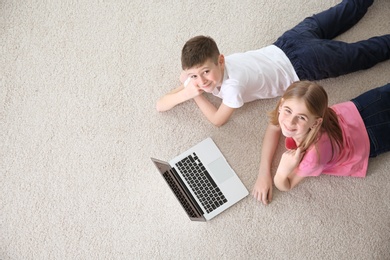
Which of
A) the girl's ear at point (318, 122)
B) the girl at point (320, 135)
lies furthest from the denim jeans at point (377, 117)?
the girl's ear at point (318, 122)

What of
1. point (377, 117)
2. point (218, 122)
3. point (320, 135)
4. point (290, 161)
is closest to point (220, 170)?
point (218, 122)

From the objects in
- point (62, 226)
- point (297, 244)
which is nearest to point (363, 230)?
point (297, 244)

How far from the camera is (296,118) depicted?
116cm

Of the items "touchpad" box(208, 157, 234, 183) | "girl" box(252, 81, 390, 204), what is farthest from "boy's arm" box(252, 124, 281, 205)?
"touchpad" box(208, 157, 234, 183)

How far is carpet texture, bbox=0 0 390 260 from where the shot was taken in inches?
60.1

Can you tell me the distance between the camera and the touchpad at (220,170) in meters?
1.53

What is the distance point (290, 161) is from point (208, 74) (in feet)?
1.34

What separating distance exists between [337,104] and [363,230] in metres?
0.49

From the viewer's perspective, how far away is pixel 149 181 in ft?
5.17

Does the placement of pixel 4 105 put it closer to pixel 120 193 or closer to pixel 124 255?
pixel 120 193

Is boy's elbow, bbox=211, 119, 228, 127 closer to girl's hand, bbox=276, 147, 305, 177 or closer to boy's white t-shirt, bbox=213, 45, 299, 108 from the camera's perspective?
boy's white t-shirt, bbox=213, 45, 299, 108

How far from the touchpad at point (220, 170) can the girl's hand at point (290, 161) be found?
0.74 feet

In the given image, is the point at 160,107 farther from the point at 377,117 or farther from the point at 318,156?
the point at 377,117

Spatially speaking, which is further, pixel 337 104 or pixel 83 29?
pixel 83 29
